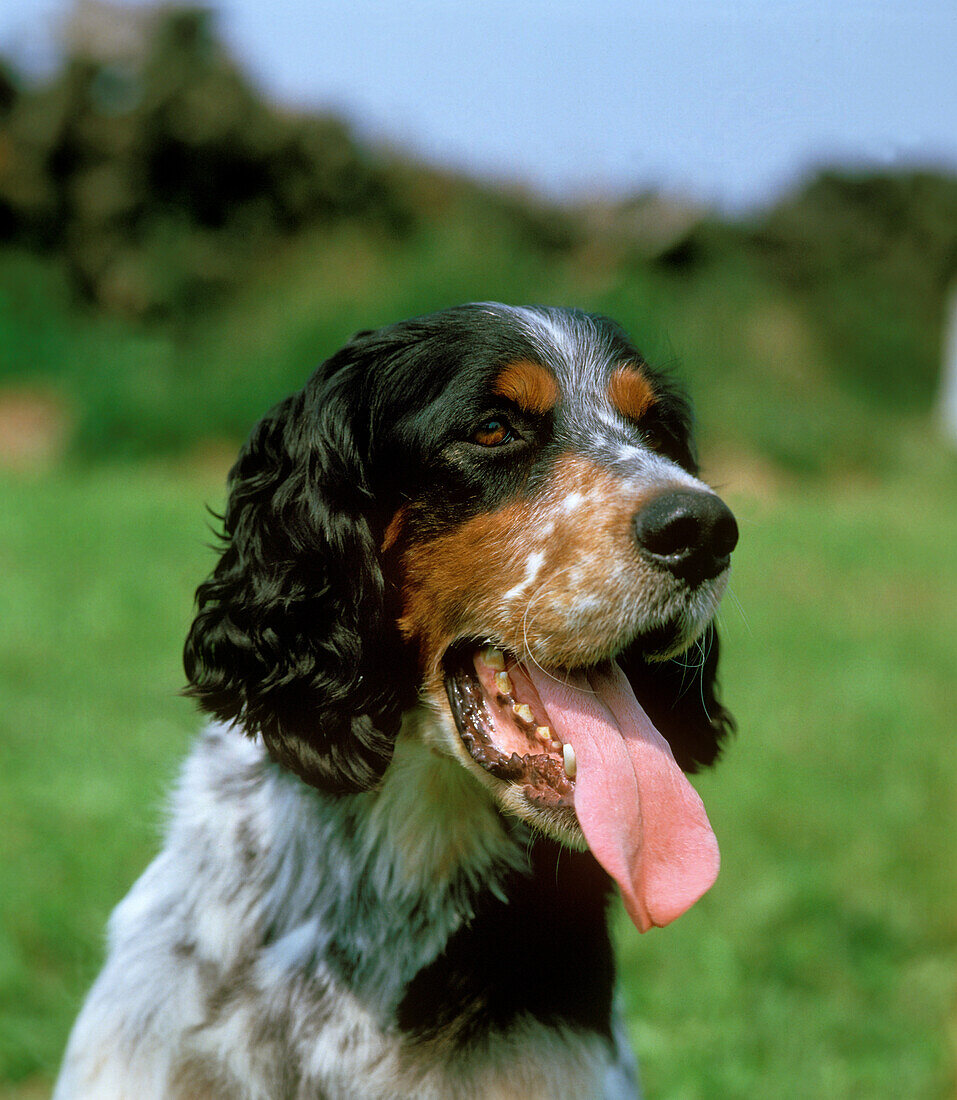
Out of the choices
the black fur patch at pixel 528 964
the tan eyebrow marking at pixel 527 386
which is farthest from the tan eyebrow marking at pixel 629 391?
A: the black fur patch at pixel 528 964

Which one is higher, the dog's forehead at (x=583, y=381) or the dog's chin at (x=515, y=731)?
the dog's forehead at (x=583, y=381)

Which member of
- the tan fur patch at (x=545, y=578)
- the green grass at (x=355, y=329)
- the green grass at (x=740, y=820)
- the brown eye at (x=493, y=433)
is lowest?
the green grass at (x=355, y=329)

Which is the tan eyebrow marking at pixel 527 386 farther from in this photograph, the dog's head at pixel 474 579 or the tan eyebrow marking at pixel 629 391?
the tan eyebrow marking at pixel 629 391

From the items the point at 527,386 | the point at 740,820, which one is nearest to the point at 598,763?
the point at 527,386

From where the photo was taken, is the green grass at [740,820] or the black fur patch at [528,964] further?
the green grass at [740,820]

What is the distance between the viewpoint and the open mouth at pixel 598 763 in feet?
7.01

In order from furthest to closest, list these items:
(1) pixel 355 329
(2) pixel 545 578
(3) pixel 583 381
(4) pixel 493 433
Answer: (1) pixel 355 329 → (3) pixel 583 381 → (4) pixel 493 433 → (2) pixel 545 578

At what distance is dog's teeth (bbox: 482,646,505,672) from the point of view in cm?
235

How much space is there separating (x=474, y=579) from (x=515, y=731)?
0.31 metres

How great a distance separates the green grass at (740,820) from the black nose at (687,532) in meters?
0.47

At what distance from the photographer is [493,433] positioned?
240 cm

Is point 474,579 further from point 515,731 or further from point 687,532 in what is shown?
point 687,532

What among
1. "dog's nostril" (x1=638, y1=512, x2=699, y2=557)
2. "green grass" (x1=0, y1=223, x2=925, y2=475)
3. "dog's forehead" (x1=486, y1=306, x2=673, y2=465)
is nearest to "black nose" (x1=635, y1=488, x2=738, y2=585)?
"dog's nostril" (x1=638, y1=512, x2=699, y2=557)

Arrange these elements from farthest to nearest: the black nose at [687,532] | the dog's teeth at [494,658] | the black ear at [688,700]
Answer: the black ear at [688,700] → the dog's teeth at [494,658] → the black nose at [687,532]
